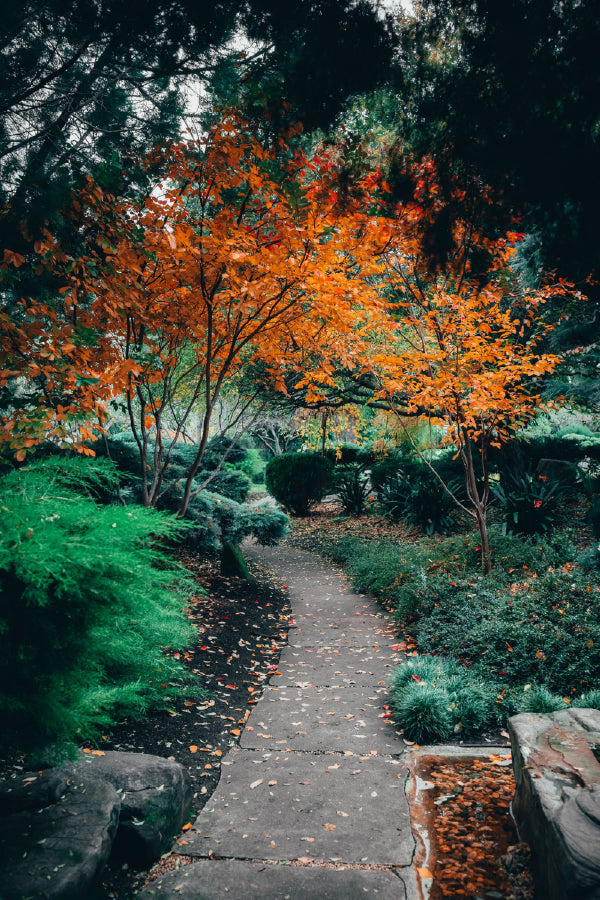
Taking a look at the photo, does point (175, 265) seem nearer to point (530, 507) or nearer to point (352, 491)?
point (530, 507)

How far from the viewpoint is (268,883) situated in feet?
6.79

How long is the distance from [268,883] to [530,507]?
701 cm

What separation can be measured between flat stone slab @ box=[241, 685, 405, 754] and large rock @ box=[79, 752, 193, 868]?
870 millimetres

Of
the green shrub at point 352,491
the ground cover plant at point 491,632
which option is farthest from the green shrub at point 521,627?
the green shrub at point 352,491

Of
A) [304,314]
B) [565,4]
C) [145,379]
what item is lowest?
[145,379]

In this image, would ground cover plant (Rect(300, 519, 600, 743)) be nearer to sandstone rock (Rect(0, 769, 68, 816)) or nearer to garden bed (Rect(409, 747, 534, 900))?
garden bed (Rect(409, 747, 534, 900))

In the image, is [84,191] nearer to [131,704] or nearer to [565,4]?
[565,4]

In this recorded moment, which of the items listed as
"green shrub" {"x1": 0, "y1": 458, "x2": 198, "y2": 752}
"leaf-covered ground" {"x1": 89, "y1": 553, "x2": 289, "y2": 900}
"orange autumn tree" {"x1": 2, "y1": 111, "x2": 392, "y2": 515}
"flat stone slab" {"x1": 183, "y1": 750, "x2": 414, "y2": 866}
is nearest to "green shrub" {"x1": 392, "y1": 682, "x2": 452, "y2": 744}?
"flat stone slab" {"x1": 183, "y1": 750, "x2": 414, "y2": 866}

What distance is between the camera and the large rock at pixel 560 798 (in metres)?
1.68

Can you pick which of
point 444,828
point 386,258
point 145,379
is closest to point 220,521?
point 145,379

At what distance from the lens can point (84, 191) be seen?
3.30 meters

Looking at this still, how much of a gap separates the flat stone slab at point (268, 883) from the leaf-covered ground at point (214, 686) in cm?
15

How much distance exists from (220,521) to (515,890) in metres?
5.30

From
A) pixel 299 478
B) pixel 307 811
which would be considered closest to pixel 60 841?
pixel 307 811
